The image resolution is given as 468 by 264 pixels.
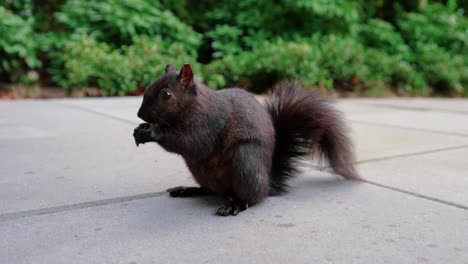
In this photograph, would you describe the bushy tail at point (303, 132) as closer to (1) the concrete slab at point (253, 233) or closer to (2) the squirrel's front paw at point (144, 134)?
(1) the concrete slab at point (253, 233)

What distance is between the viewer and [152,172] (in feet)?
9.86

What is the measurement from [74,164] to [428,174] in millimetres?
2191

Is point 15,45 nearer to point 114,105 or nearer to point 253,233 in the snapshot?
point 114,105

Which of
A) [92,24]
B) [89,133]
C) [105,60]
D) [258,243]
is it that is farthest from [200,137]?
[92,24]

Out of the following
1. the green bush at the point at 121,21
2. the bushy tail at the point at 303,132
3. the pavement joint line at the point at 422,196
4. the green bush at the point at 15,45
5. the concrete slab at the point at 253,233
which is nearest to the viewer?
the concrete slab at the point at 253,233

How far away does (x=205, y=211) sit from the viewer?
2.29m

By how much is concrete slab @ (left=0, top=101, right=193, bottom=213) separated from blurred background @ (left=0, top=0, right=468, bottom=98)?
2514mm

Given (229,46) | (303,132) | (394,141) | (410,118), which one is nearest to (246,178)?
(303,132)

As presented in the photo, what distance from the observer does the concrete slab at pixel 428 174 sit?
2.60 metres

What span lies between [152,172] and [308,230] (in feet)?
4.22

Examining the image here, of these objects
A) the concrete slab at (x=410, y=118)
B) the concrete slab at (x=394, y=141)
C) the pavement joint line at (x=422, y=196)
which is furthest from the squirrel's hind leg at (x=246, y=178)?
the concrete slab at (x=410, y=118)

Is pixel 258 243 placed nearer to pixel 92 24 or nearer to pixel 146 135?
pixel 146 135

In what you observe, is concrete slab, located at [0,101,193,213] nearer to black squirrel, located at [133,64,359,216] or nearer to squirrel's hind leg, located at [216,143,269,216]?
black squirrel, located at [133,64,359,216]

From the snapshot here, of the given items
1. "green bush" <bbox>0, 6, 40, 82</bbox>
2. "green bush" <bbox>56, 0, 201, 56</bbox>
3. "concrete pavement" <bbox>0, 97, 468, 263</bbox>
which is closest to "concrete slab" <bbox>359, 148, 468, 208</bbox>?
"concrete pavement" <bbox>0, 97, 468, 263</bbox>
